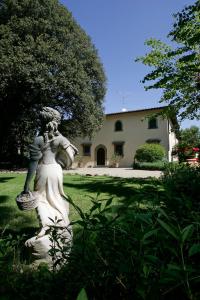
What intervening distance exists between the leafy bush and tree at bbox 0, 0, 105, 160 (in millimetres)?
6164

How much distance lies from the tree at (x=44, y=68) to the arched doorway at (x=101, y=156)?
391 inches

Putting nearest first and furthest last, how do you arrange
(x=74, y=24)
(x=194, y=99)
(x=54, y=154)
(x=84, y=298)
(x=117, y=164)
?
(x=84, y=298), (x=54, y=154), (x=194, y=99), (x=74, y=24), (x=117, y=164)

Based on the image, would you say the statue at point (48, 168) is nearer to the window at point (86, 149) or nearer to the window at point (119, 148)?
the window at point (119, 148)

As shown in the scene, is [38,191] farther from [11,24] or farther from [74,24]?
[74,24]

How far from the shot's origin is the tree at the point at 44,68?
22172 millimetres

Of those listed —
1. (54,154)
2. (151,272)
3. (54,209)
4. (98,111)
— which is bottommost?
(54,209)

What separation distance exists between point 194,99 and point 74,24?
57.7 ft

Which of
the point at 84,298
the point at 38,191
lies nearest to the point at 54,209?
the point at 38,191

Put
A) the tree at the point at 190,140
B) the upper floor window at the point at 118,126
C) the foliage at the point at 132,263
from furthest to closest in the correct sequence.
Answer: the upper floor window at the point at 118,126
the tree at the point at 190,140
the foliage at the point at 132,263

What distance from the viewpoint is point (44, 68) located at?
2209 centimetres

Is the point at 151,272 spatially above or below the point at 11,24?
below

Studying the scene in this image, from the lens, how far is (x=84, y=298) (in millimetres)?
737

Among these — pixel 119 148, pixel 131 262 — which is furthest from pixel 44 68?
pixel 131 262

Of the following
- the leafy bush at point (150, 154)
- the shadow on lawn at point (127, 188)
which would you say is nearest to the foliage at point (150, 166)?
the leafy bush at point (150, 154)
